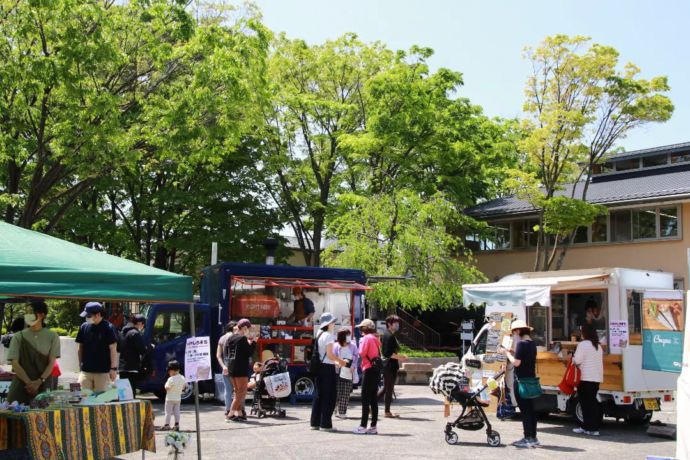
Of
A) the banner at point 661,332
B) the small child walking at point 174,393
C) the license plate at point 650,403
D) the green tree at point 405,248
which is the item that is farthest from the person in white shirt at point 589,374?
the green tree at point 405,248

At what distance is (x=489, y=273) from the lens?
35.9 metres

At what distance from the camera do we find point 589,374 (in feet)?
40.0

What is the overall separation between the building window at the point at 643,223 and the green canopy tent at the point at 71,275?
24929mm

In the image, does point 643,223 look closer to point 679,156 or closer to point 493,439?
point 679,156

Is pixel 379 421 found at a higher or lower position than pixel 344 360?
lower

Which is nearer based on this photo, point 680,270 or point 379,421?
point 379,421

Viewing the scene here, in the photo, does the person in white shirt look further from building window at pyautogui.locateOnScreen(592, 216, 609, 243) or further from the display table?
building window at pyautogui.locateOnScreen(592, 216, 609, 243)

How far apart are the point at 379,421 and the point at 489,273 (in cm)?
2299

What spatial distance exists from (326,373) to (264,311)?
514cm

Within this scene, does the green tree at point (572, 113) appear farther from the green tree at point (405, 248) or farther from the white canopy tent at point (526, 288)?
the white canopy tent at point (526, 288)

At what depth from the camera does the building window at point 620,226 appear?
30.5m

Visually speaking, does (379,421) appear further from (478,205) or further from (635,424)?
(478,205)

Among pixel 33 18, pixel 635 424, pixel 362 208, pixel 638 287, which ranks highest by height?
pixel 33 18

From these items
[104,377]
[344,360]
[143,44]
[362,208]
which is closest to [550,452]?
[344,360]
